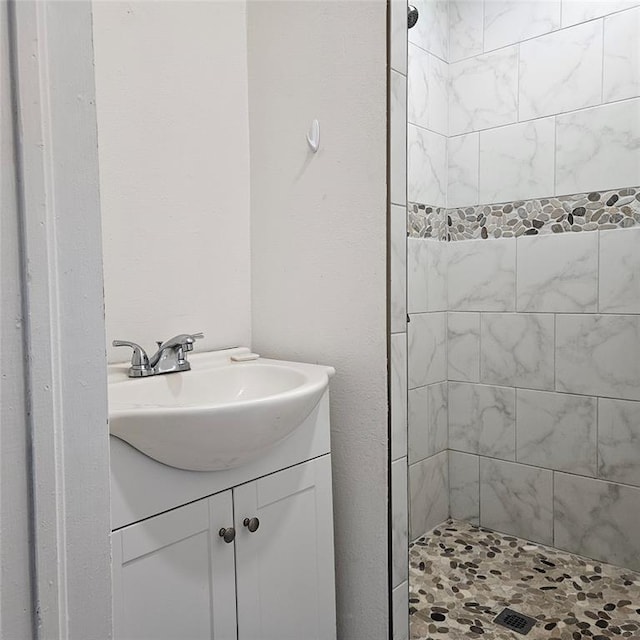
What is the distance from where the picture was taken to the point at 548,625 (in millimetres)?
1702

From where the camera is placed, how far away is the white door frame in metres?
0.39

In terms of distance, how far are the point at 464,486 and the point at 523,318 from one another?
2.56ft

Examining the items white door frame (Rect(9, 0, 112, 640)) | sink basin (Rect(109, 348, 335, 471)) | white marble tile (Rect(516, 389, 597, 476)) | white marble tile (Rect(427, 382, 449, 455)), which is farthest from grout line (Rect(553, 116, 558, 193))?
white door frame (Rect(9, 0, 112, 640))

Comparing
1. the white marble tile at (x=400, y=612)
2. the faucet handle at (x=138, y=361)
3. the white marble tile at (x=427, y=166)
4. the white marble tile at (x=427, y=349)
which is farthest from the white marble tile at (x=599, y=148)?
the faucet handle at (x=138, y=361)

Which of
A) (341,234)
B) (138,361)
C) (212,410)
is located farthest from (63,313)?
(341,234)

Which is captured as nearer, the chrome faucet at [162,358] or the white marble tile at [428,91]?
the chrome faucet at [162,358]

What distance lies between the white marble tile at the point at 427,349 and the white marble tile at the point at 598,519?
0.61m

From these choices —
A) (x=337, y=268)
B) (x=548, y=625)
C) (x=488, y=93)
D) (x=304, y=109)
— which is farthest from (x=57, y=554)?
(x=488, y=93)

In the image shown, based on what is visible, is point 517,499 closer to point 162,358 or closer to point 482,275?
point 482,275

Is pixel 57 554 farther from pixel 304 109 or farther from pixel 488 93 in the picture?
pixel 488 93

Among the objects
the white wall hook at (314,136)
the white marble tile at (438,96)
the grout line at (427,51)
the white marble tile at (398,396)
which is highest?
the grout line at (427,51)

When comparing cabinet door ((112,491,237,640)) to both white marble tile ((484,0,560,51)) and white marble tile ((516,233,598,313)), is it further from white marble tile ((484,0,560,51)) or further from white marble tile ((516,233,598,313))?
white marble tile ((484,0,560,51))

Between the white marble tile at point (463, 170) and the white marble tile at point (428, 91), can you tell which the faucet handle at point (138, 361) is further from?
the white marble tile at point (463, 170)

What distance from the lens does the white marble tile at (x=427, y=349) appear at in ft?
7.34
